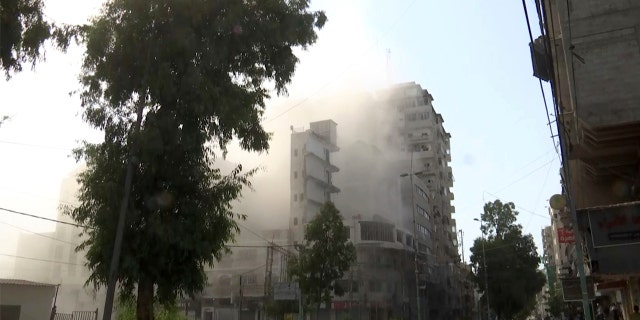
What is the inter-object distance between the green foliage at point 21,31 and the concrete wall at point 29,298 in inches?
675

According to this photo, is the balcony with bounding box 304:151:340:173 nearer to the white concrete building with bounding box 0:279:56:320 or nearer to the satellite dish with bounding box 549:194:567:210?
the white concrete building with bounding box 0:279:56:320

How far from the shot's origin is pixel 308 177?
66.2m

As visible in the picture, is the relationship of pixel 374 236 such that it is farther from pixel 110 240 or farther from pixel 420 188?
pixel 110 240

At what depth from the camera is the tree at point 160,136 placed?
12023 millimetres

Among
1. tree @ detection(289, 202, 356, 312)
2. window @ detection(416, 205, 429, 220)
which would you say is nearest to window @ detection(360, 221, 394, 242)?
window @ detection(416, 205, 429, 220)

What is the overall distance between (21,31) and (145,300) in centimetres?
700

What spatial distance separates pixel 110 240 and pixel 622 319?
83.2ft

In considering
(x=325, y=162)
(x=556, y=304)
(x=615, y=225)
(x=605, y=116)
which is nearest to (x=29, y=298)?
(x=615, y=225)

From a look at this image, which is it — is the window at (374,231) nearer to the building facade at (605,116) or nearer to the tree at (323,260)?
the tree at (323,260)

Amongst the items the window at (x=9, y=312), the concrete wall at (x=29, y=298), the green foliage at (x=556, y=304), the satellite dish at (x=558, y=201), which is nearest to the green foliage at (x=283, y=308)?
the concrete wall at (x=29, y=298)

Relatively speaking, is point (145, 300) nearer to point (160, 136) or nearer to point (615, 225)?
point (160, 136)

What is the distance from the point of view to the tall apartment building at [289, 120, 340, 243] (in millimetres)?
65438

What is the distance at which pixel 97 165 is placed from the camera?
1253cm

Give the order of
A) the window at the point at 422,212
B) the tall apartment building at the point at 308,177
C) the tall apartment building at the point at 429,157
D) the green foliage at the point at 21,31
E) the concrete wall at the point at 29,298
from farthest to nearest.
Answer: the tall apartment building at the point at 429,157 < the window at the point at 422,212 < the tall apartment building at the point at 308,177 < the concrete wall at the point at 29,298 < the green foliage at the point at 21,31
